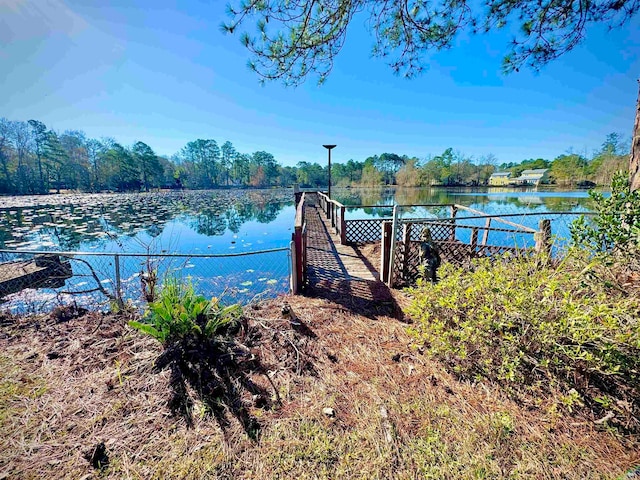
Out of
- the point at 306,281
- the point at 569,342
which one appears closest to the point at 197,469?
the point at 569,342

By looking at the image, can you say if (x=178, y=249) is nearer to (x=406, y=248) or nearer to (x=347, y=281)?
(x=347, y=281)

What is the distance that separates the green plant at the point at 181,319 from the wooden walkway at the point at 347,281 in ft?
5.83

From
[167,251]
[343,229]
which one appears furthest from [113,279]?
[343,229]

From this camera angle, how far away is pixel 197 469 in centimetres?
136

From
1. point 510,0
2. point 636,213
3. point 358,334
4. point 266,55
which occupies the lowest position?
point 358,334

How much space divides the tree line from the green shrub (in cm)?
2958

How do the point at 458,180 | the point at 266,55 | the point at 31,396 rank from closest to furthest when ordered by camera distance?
the point at 31,396
the point at 266,55
the point at 458,180

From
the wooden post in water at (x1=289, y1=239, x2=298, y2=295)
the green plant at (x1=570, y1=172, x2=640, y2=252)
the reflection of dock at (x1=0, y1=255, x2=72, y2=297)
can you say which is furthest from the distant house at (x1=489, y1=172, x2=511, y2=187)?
the reflection of dock at (x1=0, y1=255, x2=72, y2=297)

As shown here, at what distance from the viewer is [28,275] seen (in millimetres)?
5551

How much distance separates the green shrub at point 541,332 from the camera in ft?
4.97

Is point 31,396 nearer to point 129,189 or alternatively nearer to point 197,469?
point 197,469

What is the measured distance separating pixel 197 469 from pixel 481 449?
1625 mm

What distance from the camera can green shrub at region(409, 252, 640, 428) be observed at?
151 centimetres

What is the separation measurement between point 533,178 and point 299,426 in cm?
7936
